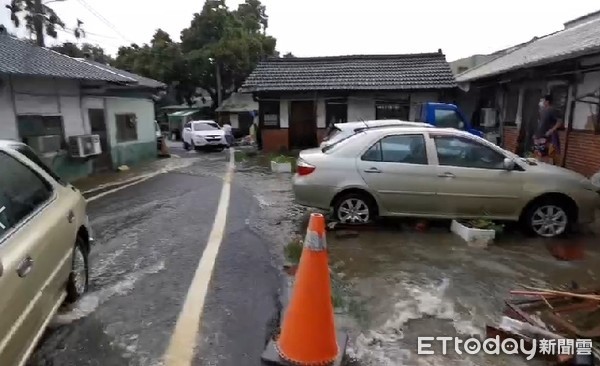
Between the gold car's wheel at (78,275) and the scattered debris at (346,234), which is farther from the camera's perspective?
the scattered debris at (346,234)

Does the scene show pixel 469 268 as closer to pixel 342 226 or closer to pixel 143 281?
pixel 342 226

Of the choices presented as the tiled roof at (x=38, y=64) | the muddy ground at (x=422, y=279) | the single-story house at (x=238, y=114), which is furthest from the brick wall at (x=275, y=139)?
the single-story house at (x=238, y=114)

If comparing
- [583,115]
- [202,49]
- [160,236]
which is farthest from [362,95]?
[202,49]

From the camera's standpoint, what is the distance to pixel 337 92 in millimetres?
17859

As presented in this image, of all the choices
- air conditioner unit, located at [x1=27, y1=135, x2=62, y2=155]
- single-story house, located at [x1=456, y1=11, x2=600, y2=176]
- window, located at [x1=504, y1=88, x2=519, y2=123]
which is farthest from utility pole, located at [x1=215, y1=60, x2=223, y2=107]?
window, located at [x1=504, y1=88, x2=519, y2=123]

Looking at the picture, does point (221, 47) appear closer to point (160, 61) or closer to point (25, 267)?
point (160, 61)

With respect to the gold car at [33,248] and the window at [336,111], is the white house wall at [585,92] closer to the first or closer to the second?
the gold car at [33,248]

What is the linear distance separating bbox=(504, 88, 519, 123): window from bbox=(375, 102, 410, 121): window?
15.0ft

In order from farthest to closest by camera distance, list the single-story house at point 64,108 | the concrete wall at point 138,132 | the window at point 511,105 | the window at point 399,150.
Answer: the concrete wall at point 138,132
the window at point 511,105
the single-story house at point 64,108
the window at point 399,150

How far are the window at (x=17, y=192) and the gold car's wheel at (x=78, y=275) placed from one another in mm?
609

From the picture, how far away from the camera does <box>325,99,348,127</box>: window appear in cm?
1808

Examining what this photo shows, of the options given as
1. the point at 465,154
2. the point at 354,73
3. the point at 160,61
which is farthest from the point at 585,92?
the point at 160,61

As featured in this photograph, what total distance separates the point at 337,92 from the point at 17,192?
A: 15614 millimetres

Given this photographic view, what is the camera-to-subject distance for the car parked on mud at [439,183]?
5980 mm
